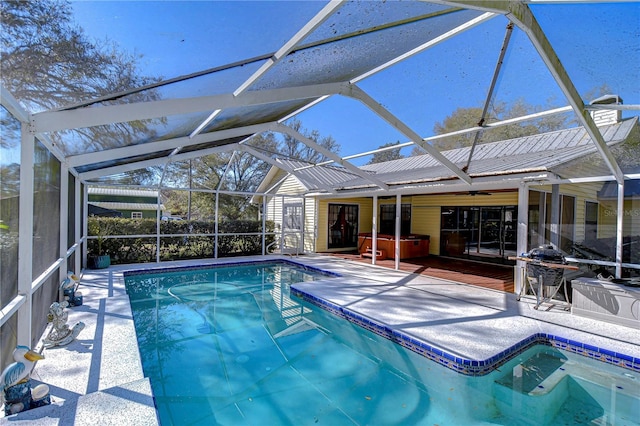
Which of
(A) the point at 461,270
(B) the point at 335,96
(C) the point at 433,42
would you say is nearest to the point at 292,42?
(C) the point at 433,42

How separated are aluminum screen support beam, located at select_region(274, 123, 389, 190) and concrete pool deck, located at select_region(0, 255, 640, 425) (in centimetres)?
249

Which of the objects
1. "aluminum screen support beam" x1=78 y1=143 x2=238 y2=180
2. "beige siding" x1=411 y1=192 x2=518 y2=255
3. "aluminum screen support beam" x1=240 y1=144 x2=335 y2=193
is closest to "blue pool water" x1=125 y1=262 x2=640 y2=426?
"aluminum screen support beam" x1=78 y1=143 x2=238 y2=180

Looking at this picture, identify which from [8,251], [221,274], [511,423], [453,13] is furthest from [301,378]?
[221,274]

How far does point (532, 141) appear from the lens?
21.7 feet

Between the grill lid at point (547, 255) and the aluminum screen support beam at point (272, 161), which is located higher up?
the aluminum screen support beam at point (272, 161)

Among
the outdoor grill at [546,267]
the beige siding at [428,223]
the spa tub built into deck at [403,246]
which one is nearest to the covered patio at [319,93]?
the outdoor grill at [546,267]

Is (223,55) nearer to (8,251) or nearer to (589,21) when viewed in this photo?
(8,251)

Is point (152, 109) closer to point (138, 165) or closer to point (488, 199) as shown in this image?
point (138, 165)

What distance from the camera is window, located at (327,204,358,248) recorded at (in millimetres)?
13031

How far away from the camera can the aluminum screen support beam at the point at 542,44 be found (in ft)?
8.78

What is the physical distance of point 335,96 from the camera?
5.59 m

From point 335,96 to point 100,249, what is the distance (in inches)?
317

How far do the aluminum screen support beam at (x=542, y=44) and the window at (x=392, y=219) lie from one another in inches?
314

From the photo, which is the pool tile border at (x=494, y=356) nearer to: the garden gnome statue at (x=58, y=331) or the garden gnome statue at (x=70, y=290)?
the garden gnome statue at (x=58, y=331)
